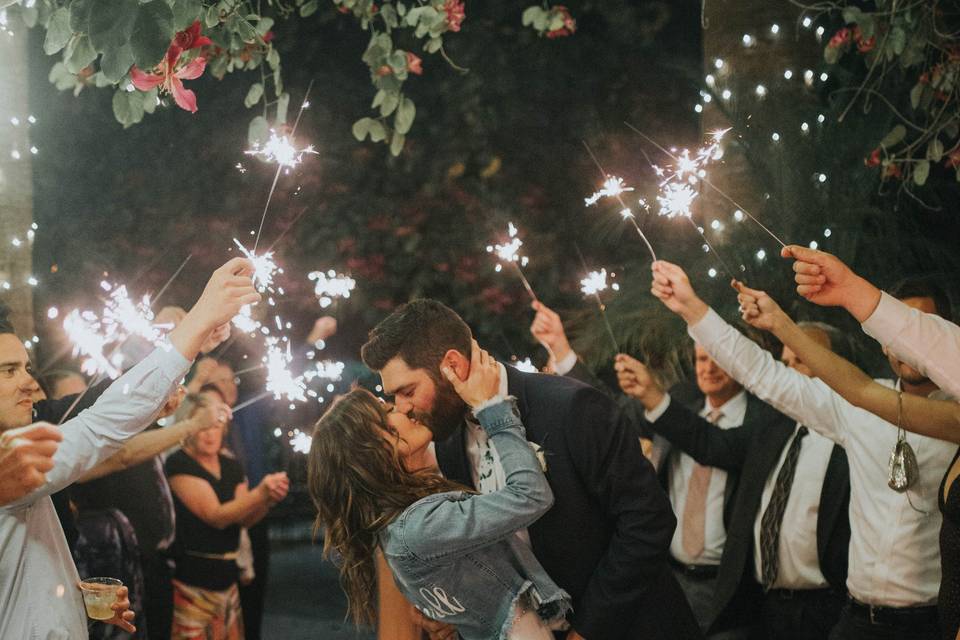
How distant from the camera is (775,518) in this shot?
117 inches

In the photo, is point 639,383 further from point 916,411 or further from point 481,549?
point 481,549

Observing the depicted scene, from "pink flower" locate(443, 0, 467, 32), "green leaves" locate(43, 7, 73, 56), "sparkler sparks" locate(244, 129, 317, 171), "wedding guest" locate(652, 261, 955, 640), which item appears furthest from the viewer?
"pink flower" locate(443, 0, 467, 32)

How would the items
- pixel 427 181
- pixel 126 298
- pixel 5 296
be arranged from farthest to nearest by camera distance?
pixel 427 181 < pixel 126 298 < pixel 5 296

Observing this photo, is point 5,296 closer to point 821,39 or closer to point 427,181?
point 427,181

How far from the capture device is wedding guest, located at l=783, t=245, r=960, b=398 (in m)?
1.79

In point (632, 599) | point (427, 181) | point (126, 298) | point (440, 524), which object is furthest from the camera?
point (427, 181)

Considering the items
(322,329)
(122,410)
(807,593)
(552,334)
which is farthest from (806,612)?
(322,329)

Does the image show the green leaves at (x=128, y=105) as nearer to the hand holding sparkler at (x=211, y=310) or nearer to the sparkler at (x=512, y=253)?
the hand holding sparkler at (x=211, y=310)

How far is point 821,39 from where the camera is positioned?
4.13 metres

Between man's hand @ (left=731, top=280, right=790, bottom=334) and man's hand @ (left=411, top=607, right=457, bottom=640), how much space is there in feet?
3.55

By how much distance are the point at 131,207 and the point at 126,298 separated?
1.60 feet

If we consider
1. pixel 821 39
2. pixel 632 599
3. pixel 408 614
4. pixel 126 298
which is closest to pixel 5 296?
pixel 126 298

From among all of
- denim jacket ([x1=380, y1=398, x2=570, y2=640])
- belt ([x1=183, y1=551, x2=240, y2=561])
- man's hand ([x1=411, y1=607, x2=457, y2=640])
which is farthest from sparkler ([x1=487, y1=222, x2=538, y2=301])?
denim jacket ([x1=380, y1=398, x2=570, y2=640])

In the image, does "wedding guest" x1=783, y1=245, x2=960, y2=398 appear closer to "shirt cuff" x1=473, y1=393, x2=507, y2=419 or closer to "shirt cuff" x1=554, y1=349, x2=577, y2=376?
"shirt cuff" x1=473, y1=393, x2=507, y2=419
